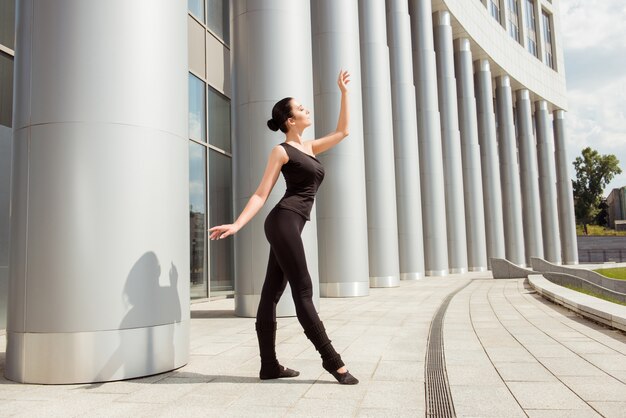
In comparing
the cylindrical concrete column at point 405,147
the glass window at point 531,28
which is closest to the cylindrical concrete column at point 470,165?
the cylindrical concrete column at point 405,147

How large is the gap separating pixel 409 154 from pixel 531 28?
81.8 ft

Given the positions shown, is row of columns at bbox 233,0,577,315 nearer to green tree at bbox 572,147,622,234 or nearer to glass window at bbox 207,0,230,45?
glass window at bbox 207,0,230,45

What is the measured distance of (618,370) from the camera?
439 centimetres

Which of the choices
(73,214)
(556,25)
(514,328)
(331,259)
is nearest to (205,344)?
(73,214)

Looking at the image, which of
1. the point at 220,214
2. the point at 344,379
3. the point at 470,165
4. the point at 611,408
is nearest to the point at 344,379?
the point at 344,379

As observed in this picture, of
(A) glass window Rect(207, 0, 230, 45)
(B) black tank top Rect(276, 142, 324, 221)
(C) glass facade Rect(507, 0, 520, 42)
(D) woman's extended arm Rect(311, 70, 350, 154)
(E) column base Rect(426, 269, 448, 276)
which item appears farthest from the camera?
(C) glass facade Rect(507, 0, 520, 42)

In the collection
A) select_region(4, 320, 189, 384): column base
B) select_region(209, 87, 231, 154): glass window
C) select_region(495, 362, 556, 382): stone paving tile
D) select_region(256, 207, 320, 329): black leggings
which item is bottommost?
select_region(495, 362, 556, 382): stone paving tile

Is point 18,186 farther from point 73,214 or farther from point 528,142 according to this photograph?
point 528,142

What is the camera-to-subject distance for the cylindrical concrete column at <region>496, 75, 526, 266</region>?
34.5 m

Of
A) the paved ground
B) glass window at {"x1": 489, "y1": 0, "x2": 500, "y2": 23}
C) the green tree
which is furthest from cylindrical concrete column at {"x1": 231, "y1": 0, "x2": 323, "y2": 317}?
the green tree

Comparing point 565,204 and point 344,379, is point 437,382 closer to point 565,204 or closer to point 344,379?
point 344,379

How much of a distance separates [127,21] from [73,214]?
167cm

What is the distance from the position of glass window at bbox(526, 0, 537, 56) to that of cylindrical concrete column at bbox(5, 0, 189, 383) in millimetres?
40824

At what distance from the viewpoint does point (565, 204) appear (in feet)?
133
